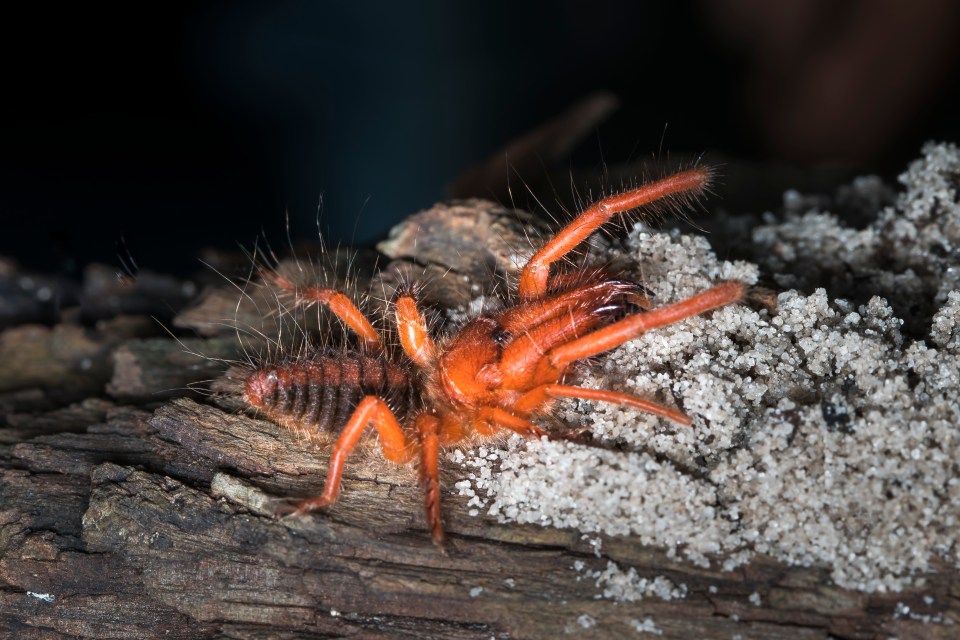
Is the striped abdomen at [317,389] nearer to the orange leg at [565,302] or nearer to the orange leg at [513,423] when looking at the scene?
the orange leg at [513,423]

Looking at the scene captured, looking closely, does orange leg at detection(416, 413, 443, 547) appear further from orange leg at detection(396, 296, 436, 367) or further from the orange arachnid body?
orange leg at detection(396, 296, 436, 367)

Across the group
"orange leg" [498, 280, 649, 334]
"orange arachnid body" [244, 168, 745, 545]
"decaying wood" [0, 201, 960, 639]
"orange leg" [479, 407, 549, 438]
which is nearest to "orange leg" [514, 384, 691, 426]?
"orange arachnid body" [244, 168, 745, 545]

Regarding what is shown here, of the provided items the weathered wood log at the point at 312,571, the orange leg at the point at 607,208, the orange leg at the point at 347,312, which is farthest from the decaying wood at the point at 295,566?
the orange leg at the point at 607,208

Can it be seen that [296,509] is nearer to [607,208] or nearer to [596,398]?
[596,398]

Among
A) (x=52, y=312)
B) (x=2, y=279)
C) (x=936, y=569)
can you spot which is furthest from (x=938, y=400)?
(x=2, y=279)

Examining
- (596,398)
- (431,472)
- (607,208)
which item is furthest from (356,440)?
(607,208)

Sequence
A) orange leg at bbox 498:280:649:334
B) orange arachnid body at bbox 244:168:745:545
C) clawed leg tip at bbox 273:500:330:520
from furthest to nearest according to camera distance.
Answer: orange leg at bbox 498:280:649:334, orange arachnid body at bbox 244:168:745:545, clawed leg tip at bbox 273:500:330:520

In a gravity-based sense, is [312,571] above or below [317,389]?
below
